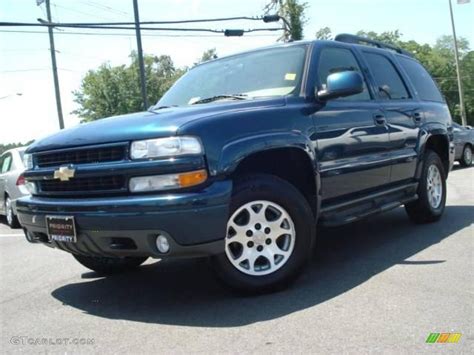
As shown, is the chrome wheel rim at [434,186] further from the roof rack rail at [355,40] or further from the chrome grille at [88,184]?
the chrome grille at [88,184]

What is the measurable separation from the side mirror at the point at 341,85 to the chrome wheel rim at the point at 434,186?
253cm

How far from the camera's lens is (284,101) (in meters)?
4.50

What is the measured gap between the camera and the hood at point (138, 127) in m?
3.80

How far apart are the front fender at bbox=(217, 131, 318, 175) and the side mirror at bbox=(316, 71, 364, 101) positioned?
1.54ft

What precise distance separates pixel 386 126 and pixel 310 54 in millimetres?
1207

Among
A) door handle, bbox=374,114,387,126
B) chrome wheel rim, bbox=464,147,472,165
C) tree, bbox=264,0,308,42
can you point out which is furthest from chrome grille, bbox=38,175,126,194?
tree, bbox=264,0,308,42

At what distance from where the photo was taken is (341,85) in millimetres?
4578

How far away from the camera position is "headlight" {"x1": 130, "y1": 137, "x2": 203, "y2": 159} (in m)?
3.71

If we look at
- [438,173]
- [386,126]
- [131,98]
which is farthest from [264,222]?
[131,98]

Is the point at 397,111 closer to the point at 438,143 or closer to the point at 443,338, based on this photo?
the point at 438,143

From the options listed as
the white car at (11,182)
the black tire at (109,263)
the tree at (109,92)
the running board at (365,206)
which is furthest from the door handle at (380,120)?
the tree at (109,92)

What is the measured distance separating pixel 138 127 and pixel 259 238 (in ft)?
3.84

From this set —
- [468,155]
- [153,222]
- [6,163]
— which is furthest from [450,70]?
[153,222]

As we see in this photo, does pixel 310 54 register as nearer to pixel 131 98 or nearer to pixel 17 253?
pixel 17 253
